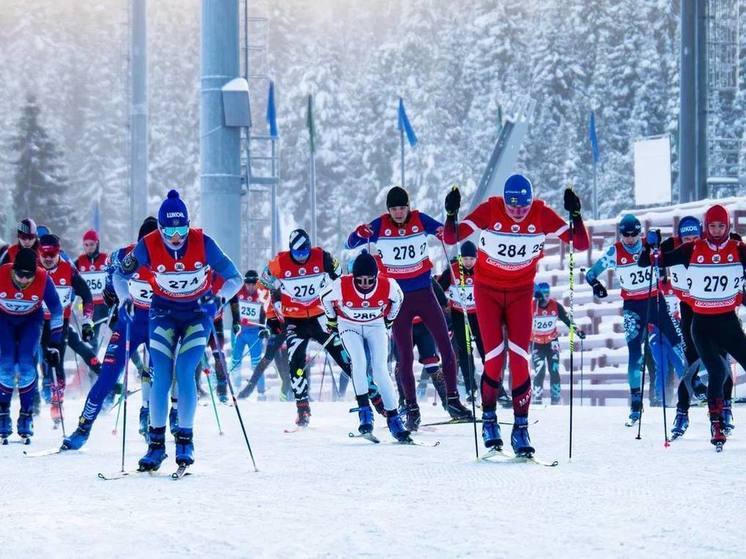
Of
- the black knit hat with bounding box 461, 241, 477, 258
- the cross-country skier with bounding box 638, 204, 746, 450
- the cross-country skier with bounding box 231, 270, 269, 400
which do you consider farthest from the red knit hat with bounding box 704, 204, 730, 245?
the cross-country skier with bounding box 231, 270, 269, 400

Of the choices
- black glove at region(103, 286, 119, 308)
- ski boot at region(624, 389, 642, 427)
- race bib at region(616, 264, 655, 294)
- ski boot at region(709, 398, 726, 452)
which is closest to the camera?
ski boot at region(709, 398, 726, 452)

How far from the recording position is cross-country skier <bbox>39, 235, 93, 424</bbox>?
43.0 feet

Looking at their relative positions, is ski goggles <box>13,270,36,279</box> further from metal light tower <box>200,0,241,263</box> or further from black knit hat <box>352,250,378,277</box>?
metal light tower <box>200,0,241,263</box>

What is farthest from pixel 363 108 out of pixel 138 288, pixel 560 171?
pixel 138 288

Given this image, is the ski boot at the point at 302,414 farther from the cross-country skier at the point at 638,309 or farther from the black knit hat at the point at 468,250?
the black knit hat at the point at 468,250

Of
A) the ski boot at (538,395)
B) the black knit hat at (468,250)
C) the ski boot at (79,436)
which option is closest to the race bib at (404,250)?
the ski boot at (79,436)

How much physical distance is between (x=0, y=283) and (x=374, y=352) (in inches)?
120

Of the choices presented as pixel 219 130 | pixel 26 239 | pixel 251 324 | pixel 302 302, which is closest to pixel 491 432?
pixel 302 302

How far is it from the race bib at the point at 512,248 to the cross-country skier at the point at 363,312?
203 cm

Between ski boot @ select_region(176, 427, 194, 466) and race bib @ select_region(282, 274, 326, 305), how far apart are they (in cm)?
477

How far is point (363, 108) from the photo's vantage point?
77000 mm

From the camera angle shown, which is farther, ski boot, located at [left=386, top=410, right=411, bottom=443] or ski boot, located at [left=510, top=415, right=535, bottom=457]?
ski boot, located at [left=386, top=410, right=411, bottom=443]

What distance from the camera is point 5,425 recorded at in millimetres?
12508

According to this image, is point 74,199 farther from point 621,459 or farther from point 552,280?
point 621,459
